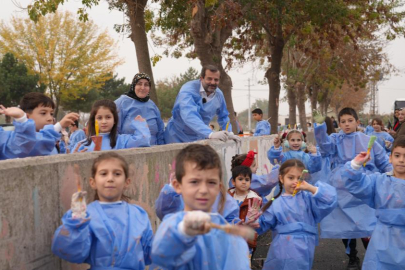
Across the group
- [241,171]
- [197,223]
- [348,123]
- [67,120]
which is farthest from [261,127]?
[197,223]

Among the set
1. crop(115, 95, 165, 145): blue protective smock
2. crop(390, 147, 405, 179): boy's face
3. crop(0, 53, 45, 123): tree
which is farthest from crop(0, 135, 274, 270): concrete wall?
crop(0, 53, 45, 123): tree

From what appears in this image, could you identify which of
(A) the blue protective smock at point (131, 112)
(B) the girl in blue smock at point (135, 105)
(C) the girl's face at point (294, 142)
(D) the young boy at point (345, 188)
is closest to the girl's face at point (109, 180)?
(A) the blue protective smock at point (131, 112)

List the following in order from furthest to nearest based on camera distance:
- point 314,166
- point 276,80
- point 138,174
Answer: point 276,80 → point 314,166 → point 138,174

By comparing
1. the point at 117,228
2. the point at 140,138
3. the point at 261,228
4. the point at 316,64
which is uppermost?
the point at 316,64

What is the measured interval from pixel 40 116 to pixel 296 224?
235 centimetres

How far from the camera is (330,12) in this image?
58.4 ft

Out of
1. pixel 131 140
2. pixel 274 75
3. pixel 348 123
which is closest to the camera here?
pixel 131 140

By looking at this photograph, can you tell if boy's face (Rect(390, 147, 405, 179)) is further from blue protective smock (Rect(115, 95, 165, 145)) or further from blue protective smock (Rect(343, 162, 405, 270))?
blue protective smock (Rect(115, 95, 165, 145))

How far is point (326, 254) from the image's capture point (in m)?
7.84

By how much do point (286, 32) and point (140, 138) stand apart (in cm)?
1570

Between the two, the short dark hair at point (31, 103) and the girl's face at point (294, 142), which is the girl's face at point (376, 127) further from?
the short dark hair at point (31, 103)

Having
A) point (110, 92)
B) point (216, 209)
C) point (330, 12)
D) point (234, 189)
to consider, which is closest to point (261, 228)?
point (234, 189)

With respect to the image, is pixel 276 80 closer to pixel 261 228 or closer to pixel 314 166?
pixel 314 166

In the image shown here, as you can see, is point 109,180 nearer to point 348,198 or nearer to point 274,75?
point 348,198
